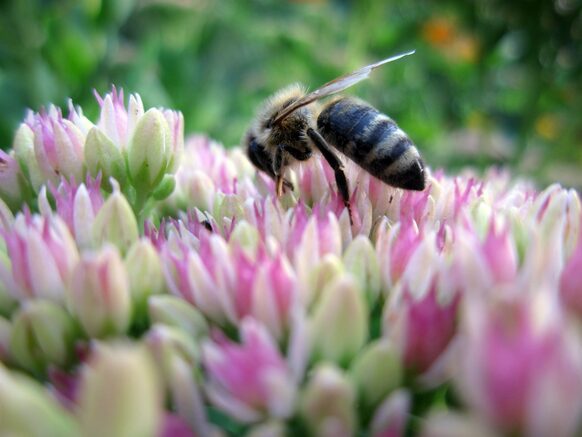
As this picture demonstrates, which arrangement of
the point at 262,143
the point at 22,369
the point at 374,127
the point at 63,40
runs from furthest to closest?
the point at 63,40, the point at 262,143, the point at 374,127, the point at 22,369

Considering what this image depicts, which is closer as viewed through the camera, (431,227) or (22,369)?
(22,369)

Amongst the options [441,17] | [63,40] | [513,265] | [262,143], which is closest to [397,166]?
[262,143]

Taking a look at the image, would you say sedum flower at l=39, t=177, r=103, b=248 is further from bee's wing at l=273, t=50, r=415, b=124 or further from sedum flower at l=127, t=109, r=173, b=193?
bee's wing at l=273, t=50, r=415, b=124

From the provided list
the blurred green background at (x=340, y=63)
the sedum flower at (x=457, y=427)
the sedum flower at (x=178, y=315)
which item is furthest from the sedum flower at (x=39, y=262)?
the blurred green background at (x=340, y=63)

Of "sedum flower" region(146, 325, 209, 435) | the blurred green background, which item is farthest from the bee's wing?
the blurred green background

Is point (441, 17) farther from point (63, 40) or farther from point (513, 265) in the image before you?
point (513, 265)

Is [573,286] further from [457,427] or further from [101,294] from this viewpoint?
[101,294]

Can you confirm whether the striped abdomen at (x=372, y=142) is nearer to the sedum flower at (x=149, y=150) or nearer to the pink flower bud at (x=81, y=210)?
the sedum flower at (x=149, y=150)
